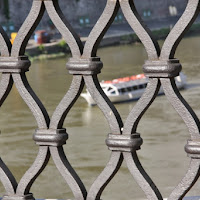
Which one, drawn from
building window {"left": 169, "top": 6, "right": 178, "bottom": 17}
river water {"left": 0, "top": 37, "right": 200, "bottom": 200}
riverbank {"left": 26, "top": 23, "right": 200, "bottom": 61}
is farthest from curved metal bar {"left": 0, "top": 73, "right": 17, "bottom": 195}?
building window {"left": 169, "top": 6, "right": 178, "bottom": 17}

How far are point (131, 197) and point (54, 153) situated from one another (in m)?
7.26

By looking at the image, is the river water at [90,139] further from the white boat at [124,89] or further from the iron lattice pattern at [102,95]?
the iron lattice pattern at [102,95]

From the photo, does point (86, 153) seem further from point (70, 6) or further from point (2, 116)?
point (70, 6)

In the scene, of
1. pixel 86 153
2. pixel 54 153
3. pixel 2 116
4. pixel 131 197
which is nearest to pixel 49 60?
pixel 2 116

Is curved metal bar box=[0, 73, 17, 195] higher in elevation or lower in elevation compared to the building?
higher

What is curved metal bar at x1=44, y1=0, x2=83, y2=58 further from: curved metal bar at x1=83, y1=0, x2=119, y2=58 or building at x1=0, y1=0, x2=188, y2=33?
building at x1=0, y1=0, x2=188, y2=33

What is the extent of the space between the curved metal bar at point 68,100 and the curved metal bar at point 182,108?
0.26 ft

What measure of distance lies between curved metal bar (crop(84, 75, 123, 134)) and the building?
15.4 metres

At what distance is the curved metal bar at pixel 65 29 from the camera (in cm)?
64

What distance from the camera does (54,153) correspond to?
67 cm

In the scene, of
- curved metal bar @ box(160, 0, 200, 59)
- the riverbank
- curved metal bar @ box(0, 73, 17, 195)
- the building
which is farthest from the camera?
the building

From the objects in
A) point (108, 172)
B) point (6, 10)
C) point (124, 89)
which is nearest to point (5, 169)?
point (108, 172)

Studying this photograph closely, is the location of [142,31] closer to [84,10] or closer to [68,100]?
[68,100]

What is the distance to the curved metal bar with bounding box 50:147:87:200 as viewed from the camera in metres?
0.66
